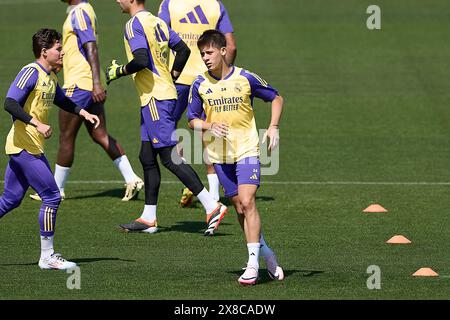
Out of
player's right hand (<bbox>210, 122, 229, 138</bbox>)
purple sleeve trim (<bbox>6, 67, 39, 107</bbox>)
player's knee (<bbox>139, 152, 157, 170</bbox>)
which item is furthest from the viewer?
player's knee (<bbox>139, 152, 157, 170</bbox>)

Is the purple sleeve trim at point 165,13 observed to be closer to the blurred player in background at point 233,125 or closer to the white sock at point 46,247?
the blurred player in background at point 233,125

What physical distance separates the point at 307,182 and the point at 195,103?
17.9 ft

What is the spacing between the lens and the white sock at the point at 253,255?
34.5 ft

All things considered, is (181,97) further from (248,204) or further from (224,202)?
(248,204)

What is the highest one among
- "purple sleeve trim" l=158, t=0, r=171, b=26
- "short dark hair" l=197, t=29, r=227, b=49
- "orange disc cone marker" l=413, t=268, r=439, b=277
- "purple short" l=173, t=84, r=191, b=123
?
"purple sleeve trim" l=158, t=0, r=171, b=26

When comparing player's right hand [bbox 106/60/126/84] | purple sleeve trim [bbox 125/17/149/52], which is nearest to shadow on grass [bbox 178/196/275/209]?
player's right hand [bbox 106/60/126/84]

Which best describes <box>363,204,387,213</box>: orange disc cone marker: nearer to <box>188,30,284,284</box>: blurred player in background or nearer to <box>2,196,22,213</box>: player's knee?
<box>188,30,284,284</box>: blurred player in background

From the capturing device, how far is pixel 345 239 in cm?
1267

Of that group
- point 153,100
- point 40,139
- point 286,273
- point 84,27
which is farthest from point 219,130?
point 84,27

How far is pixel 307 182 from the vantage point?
16297mm

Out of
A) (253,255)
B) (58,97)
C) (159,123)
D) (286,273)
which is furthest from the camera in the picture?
(159,123)

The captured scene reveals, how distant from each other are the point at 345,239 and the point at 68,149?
163 inches

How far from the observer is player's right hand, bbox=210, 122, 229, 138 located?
419 inches
